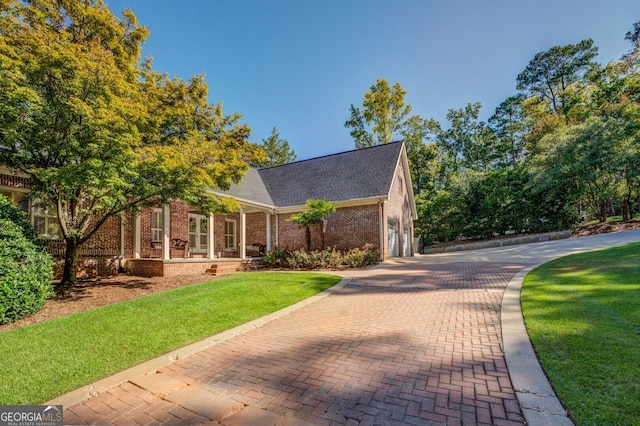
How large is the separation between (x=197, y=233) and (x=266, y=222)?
402 centimetres

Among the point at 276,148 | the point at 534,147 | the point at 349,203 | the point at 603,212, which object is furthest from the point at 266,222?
the point at 534,147

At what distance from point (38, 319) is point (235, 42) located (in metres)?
12.7

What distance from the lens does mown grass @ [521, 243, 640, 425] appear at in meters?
2.43

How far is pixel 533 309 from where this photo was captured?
17.0 feet

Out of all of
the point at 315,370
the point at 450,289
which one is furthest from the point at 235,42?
the point at 315,370

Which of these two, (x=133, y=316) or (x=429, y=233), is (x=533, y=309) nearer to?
(x=133, y=316)

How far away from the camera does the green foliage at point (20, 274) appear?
535cm

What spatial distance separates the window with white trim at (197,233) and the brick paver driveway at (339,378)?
11694 mm

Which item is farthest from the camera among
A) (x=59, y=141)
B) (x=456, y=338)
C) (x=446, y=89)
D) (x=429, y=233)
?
(x=429, y=233)

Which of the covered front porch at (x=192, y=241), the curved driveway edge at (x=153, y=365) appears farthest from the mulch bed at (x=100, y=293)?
the curved driveway edge at (x=153, y=365)

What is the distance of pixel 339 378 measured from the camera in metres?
3.24

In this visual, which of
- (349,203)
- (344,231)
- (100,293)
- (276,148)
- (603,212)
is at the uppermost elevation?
(276,148)

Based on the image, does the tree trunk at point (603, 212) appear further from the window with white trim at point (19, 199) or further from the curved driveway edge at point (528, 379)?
the window with white trim at point (19, 199)

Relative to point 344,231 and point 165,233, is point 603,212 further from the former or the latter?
point 165,233
